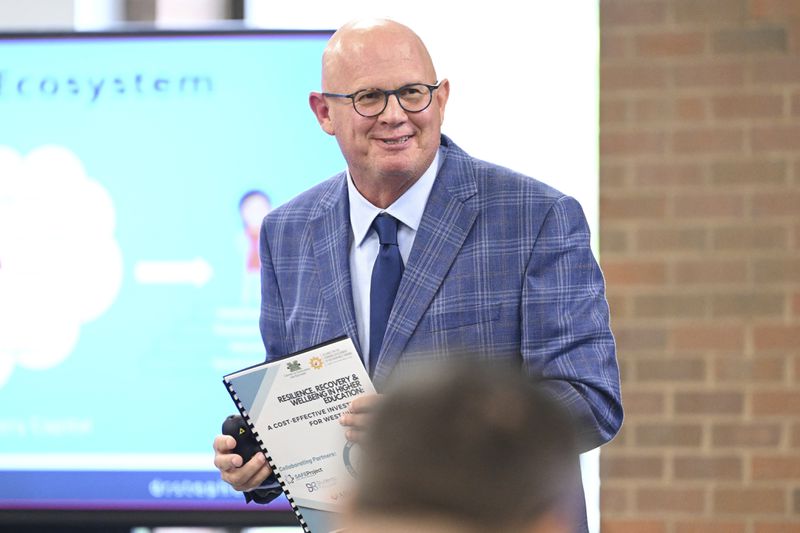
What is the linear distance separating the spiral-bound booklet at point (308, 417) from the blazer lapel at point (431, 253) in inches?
4.3

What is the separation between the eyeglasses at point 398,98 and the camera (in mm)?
1806

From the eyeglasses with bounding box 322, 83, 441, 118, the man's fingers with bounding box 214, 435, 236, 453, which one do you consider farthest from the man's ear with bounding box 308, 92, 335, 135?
the man's fingers with bounding box 214, 435, 236, 453

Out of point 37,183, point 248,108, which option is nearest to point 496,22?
point 248,108

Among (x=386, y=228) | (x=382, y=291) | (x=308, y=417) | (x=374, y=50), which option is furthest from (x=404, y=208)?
(x=308, y=417)

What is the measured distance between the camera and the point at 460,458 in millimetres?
638

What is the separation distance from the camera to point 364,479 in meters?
0.66

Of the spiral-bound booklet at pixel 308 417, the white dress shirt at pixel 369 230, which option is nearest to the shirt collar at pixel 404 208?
the white dress shirt at pixel 369 230

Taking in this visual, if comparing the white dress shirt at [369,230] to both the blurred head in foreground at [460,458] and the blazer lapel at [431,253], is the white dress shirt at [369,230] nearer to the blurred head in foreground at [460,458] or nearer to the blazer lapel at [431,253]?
the blazer lapel at [431,253]

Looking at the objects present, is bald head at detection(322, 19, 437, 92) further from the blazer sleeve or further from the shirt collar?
the blazer sleeve

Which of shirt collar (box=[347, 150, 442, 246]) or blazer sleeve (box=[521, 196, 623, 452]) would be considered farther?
shirt collar (box=[347, 150, 442, 246])

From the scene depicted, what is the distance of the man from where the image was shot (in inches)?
69.2

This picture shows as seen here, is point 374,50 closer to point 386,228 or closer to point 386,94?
point 386,94

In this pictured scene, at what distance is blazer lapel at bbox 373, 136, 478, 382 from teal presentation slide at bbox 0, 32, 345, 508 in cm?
118

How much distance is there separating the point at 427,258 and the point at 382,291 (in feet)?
0.30
